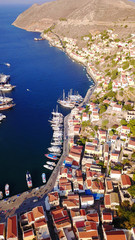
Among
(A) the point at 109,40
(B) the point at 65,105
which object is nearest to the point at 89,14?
(A) the point at 109,40

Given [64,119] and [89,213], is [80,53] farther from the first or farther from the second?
[89,213]

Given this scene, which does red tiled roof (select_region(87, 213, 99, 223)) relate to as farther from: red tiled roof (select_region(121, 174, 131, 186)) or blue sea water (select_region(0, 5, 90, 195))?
blue sea water (select_region(0, 5, 90, 195))

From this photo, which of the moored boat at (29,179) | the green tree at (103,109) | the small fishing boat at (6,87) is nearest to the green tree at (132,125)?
the green tree at (103,109)

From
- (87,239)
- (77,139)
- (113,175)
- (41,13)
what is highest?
(41,13)

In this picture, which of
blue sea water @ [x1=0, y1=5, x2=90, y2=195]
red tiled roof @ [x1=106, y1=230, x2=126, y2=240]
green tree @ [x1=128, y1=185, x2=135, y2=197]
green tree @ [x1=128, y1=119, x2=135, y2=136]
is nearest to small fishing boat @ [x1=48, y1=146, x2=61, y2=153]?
blue sea water @ [x1=0, y1=5, x2=90, y2=195]

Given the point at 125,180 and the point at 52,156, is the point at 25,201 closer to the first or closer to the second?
the point at 52,156

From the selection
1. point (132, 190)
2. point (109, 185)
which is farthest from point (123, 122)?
point (132, 190)
